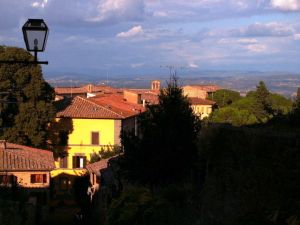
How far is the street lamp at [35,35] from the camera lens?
7633 millimetres

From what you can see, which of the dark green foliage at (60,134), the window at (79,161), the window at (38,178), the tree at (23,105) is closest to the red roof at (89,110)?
the dark green foliage at (60,134)

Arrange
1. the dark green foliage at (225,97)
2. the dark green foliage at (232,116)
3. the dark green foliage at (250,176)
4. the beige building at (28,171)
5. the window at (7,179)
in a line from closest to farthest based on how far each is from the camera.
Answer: the dark green foliage at (250,176) < the window at (7,179) < the beige building at (28,171) < the dark green foliage at (232,116) < the dark green foliage at (225,97)

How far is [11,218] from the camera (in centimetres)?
1784

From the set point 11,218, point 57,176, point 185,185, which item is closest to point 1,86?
point 57,176

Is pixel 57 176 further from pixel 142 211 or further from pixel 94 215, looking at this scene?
pixel 142 211

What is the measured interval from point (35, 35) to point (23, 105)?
37.1 m

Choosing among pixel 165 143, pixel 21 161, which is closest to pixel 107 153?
pixel 21 161

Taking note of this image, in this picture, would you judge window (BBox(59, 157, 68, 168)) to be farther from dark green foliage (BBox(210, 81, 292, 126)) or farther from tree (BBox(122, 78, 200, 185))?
tree (BBox(122, 78, 200, 185))

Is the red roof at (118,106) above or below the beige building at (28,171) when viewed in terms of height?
above

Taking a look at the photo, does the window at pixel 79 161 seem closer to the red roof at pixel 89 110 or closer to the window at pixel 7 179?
the red roof at pixel 89 110

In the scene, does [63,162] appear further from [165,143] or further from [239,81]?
[239,81]

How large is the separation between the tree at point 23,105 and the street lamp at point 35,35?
36480 mm

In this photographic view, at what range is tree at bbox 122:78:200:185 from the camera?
1673cm

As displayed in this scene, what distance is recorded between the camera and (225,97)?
79438mm
